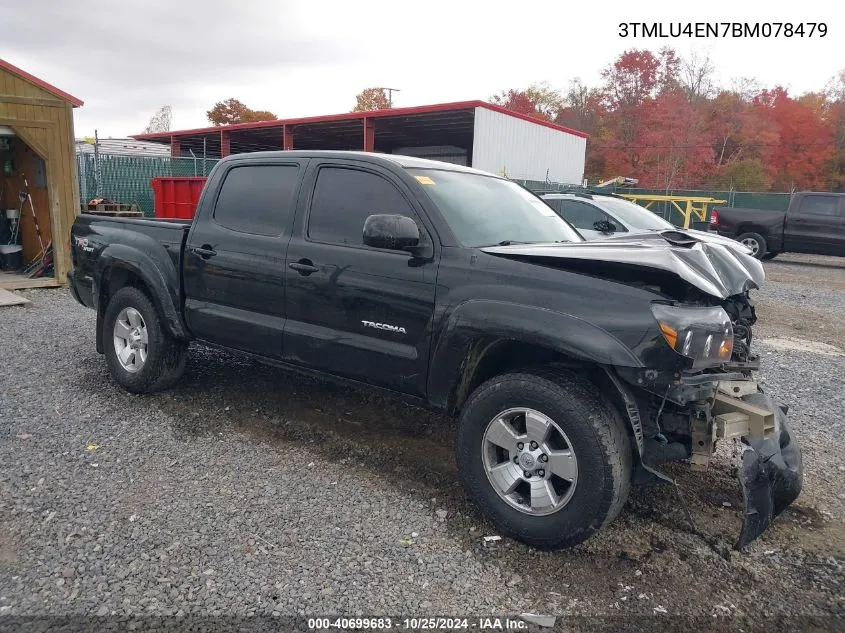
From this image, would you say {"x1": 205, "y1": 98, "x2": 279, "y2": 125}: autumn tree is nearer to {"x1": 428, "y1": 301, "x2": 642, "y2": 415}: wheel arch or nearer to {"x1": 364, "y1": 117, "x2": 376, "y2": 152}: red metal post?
{"x1": 364, "y1": 117, "x2": 376, "y2": 152}: red metal post

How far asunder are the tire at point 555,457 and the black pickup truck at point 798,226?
1475 cm

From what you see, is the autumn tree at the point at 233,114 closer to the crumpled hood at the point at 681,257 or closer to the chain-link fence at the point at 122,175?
the chain-link fence at the point at 122,175

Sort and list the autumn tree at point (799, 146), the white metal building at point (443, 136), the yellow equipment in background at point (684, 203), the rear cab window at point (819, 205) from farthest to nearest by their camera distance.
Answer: the autumn tree at point (799, 146) < the yellow equipment in background at point (684, 203) < the white metal building at point (443, 136) < the rear cab window at point (819, 205)

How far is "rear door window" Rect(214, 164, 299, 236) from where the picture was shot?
436 cm

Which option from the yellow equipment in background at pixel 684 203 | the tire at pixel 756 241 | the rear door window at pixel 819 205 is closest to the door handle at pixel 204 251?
the tire at pixel 756 241

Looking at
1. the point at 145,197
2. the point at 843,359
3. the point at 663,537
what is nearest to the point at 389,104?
the point at 145,197

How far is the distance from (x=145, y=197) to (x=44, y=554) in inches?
697

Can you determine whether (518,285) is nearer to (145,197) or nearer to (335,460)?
(335,460)

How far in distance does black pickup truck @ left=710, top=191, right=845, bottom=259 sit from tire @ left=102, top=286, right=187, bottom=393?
14.7 meters

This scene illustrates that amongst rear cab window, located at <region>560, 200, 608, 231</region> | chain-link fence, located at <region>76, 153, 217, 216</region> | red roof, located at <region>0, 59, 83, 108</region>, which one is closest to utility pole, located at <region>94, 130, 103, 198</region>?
chain-link fence, located at <region>76, 153, 217, 216</region>

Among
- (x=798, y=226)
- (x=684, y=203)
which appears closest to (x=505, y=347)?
(x=798, y=226)

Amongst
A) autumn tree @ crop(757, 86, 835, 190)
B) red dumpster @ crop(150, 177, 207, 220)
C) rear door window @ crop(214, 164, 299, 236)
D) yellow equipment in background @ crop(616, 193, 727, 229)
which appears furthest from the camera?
autumn tree @ crop(757, 86, 835, 190)

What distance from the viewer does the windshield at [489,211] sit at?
373 centimetres

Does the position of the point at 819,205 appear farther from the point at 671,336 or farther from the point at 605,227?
the point at 671,336
